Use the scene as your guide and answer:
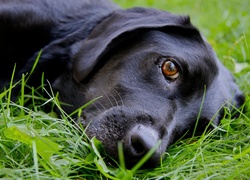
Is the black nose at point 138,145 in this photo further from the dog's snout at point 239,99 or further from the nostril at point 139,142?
the dog's snout at point 239,99

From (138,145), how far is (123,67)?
0.83m

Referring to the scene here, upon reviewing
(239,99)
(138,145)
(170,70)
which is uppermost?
(170,70)

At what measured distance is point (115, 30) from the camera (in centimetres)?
316

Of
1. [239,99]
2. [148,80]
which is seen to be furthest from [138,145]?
[239,99]

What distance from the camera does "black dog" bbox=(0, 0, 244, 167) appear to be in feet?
8.43

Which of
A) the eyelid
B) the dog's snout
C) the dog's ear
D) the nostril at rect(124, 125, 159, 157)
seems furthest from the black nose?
the dog's snout

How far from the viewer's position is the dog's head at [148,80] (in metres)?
2.56

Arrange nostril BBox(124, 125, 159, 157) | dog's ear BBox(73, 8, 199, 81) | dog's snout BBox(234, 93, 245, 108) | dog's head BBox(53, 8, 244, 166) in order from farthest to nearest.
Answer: dog's snout BBox(234, 93, 245, 108) < dog's ear BBox(73, 8, 199, 81) < dog's head BBox(53, 8, 244, 166) < nostril BBox(124, 125, 159, 157)

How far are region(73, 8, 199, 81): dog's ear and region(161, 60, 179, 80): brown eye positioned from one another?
0.31m

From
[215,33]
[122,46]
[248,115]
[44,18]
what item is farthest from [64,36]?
[215,33]

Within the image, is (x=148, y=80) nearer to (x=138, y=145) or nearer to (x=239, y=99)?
(x=138, y=145)

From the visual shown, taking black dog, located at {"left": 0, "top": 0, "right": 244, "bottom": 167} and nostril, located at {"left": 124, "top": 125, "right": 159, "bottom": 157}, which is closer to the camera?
nostril, located at {"left": 124, "top": 125, "right": 159, "bottom": 157}

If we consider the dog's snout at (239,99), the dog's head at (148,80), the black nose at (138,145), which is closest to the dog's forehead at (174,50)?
the dog's head at (148,80)

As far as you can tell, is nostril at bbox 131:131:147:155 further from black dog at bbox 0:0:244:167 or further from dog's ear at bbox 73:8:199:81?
dog's ear at bbox 73:8:199:81
